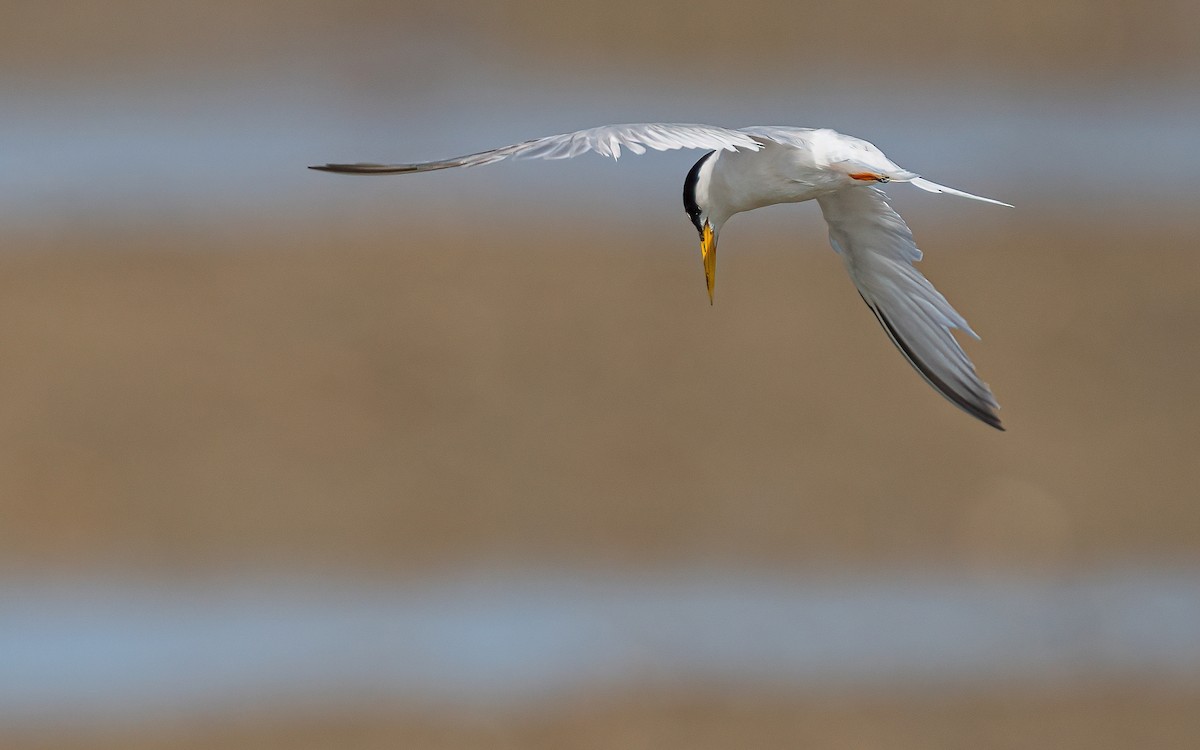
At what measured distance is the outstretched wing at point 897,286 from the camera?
3.52m

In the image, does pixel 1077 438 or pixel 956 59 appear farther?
pixel 956 59

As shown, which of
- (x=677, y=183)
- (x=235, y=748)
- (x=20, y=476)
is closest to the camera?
(x=235, y=748)

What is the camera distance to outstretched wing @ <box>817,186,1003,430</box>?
3516 millimetres

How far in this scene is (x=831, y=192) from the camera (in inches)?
137

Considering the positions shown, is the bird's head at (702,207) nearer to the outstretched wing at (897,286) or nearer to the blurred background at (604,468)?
the outstretched wing at (897,286)

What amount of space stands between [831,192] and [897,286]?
0.29 m

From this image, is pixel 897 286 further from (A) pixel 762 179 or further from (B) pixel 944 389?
(A) pixel 762 179

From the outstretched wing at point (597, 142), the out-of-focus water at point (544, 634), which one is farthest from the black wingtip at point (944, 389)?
the out-of-focus water at point (544, 634)

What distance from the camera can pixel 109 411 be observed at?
9828mm

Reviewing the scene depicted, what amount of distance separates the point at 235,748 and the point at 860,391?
3608mm

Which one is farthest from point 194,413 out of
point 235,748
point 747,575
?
point 747,575

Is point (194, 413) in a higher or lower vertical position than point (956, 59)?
lower

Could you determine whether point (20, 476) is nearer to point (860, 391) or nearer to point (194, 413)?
point (194, 413)

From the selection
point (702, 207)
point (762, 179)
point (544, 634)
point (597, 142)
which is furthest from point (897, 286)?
point (544, 634)
